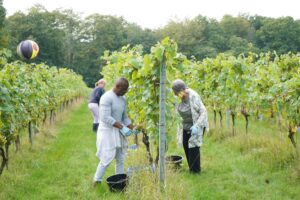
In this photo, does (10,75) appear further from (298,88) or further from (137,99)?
(298,88)

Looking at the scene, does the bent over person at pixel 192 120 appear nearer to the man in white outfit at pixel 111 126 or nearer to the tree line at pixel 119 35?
the man in white outfit at pixel 111 126

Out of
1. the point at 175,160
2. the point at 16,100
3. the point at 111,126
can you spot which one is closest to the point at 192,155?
the point at 175,160

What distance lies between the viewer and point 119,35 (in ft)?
171

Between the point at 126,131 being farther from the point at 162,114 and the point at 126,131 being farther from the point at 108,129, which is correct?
the point at 162,114

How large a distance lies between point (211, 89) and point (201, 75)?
0.94 m

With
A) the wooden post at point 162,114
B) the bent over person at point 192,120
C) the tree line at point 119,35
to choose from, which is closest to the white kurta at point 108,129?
the wooden post at point 162,114

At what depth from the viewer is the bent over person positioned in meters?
5.13

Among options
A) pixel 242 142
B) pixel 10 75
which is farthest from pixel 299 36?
pixel 10 75

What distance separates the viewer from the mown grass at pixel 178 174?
4480mm

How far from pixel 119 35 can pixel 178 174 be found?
48.5 m

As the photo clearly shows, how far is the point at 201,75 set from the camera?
10219 millimetres

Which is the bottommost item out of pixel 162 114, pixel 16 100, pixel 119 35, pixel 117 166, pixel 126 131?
pixel 117 166

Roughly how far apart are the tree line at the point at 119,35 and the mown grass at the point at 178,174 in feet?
114

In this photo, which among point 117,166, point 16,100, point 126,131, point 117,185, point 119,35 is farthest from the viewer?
point 119,35
